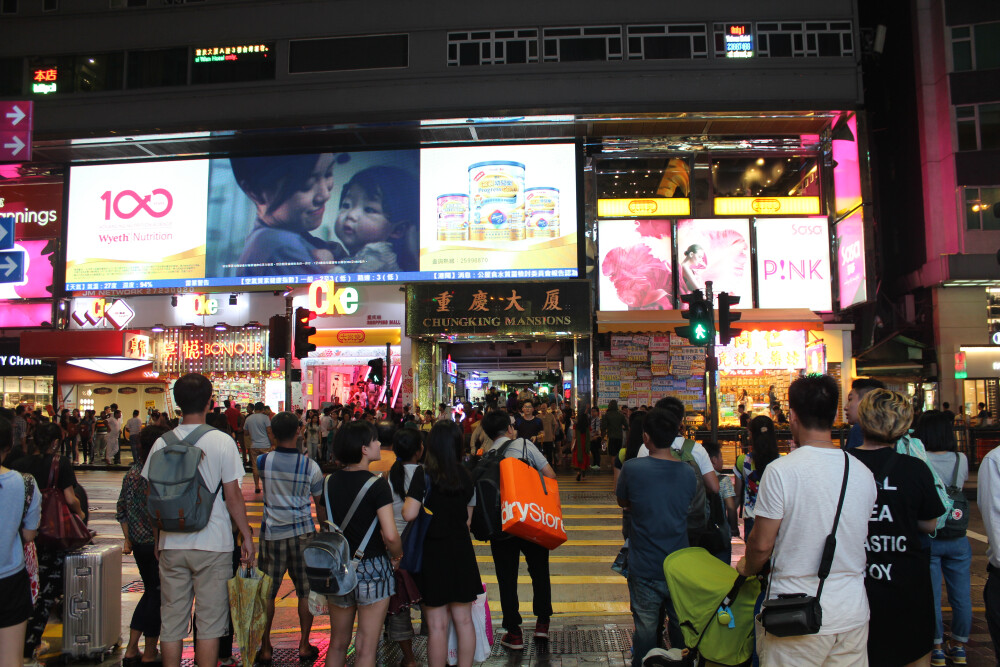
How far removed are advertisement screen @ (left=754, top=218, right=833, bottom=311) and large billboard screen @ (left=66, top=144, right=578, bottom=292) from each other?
6.32 meters

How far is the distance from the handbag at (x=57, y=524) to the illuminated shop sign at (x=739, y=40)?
22.2m

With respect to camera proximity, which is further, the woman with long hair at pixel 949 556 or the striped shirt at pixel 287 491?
the striped shirt at pixel 287 491

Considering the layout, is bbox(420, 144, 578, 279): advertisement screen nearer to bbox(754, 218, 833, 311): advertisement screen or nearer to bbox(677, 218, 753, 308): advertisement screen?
bbox(677, 218, 753, 308): advertisement screen

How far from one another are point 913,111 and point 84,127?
94.4ft

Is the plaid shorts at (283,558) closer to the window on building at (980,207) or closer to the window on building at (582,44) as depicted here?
the window on building at (582,44)

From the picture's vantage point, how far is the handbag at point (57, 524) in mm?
5664

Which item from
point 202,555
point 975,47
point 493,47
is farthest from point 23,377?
point 975,47

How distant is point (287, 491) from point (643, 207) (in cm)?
1974

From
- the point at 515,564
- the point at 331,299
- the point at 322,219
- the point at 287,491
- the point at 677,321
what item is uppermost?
the point at 322,219

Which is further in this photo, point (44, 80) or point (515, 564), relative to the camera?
point (44, 80)

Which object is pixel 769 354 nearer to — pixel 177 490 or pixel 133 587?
pixel 133 587

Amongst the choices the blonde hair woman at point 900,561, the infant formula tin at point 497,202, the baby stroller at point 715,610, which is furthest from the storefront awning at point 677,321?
the blonde hair woman at point 900,561

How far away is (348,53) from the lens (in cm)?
2364

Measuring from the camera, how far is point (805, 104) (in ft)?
72.3
